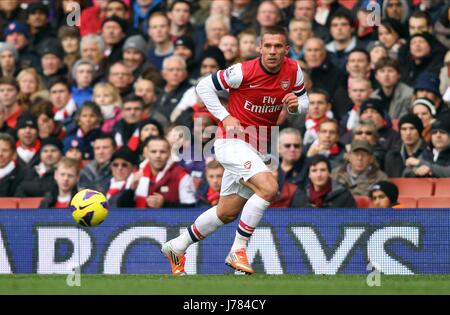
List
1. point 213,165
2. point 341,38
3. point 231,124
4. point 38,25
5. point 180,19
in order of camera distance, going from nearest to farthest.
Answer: point 231,124
point 213,165
point 341,38
point 180,19
point 38,25

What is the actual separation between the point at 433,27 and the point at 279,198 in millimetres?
4242

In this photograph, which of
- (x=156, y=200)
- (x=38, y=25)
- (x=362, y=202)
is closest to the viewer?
(x=362, y=202)

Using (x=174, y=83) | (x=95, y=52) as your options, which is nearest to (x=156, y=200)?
(x=174, y=83)

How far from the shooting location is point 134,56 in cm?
1872

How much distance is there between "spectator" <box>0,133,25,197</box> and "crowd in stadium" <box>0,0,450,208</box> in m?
0.02

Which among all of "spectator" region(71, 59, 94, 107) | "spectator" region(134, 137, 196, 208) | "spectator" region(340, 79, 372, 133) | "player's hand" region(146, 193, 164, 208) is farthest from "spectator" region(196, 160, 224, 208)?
"spectator" region(71, 59, 94, 107)

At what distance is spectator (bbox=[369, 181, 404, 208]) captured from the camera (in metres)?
14.2

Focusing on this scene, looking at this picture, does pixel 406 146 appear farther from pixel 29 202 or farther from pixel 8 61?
pixel 8 61

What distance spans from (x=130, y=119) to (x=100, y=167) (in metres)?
1.28

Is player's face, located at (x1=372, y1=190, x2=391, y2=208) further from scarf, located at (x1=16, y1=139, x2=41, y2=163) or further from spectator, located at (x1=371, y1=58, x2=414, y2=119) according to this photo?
scarf, located at (x1=16, y1=139, x2=41, y2=163)

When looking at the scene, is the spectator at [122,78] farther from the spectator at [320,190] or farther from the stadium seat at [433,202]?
the stadium seat at [433,202]

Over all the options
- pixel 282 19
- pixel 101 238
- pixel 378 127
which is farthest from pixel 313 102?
pixel 101 238

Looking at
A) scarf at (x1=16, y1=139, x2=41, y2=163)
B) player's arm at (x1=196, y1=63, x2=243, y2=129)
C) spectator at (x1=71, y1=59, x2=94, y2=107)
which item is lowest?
scarf at (x1=16, y1=139, x2=41, y2=163)

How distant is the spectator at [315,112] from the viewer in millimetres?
16094
